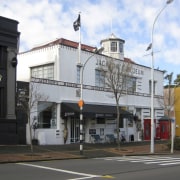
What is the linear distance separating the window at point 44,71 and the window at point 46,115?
344cm

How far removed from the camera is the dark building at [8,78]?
29.8m

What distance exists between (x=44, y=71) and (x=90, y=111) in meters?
6.11

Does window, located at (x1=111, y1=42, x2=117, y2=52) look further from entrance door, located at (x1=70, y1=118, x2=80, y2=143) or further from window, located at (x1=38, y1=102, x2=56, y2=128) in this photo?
window, located at (x1=38, y1=102, x2=56, y2=128)

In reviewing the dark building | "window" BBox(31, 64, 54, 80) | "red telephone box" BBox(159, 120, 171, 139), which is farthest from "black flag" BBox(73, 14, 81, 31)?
"red telephone box" BBox(159, 120, 171, 139)

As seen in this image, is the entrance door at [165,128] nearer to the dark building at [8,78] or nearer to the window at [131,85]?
the window at [131,85]

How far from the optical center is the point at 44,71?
125ft

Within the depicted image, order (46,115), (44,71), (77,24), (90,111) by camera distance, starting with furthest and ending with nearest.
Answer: (44,71) < (90,111) < (77,24) < (46,115)

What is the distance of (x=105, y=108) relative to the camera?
39156 millimetres

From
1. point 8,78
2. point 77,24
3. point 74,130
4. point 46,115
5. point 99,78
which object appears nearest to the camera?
point 8,78

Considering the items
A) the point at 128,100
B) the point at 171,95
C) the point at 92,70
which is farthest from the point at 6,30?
the point at 171,95

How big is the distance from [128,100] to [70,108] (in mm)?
11271

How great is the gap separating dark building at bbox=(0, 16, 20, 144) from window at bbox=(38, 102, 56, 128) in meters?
Result: 4.07

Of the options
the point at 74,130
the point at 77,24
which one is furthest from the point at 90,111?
the point at 77,24

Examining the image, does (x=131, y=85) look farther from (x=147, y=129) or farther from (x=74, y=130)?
(x=74, y=130)
